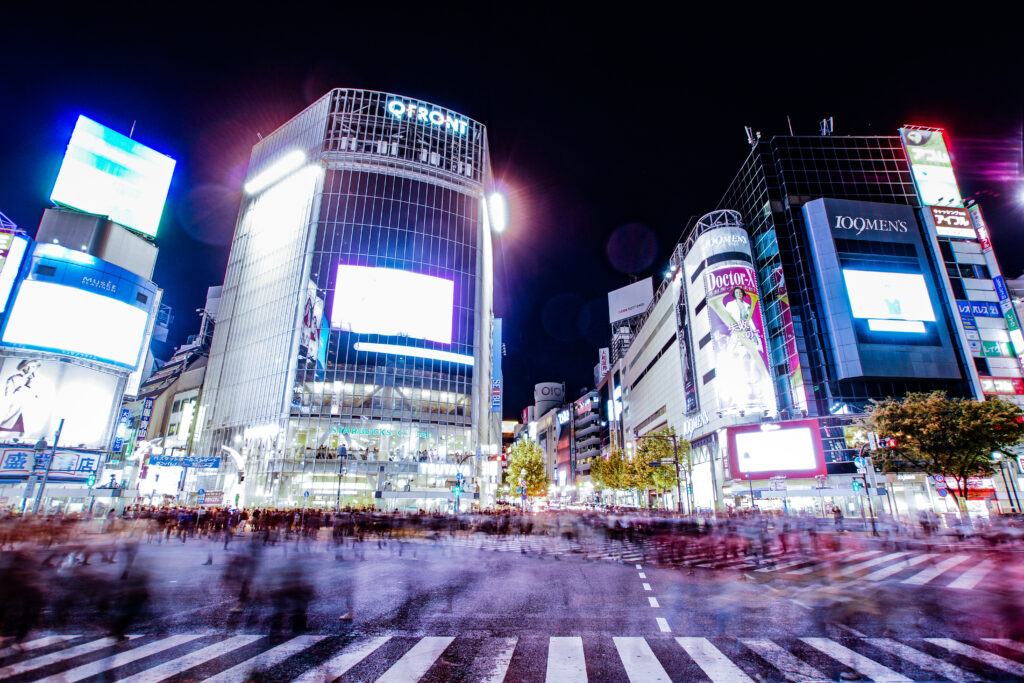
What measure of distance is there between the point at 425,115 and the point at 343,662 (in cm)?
9403

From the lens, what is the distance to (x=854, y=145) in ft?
235

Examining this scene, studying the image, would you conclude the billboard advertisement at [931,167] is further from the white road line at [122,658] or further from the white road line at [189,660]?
the white road line at [122,658]

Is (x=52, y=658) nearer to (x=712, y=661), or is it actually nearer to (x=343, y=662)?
(x=343, y=662)

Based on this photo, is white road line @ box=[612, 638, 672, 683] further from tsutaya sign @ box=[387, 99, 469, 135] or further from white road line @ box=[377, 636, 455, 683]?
tsutaya sign @ box=[387, 99, 469, 135]

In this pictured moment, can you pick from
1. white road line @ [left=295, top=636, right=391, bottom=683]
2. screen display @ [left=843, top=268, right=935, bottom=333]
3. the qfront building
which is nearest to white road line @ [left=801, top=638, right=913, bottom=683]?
white road line @ [left=295, top=636, right=391, bottom=683]

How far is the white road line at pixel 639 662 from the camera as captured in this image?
6477 millimetres

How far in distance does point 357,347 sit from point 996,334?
78.4 m

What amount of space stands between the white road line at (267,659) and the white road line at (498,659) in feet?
9.55

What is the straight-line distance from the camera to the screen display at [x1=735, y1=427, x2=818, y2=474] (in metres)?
55.7

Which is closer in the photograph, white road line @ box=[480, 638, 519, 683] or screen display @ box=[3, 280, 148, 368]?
white road line @ box=[480, 638, 519, 683]

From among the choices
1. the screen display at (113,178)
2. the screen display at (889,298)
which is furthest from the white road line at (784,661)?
the screen display at (113,178)

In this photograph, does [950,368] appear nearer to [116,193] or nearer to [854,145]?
[854,145]

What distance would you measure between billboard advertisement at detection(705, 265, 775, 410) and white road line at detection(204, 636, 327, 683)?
59.3 meters

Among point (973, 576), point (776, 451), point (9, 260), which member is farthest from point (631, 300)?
point (973, 576)
